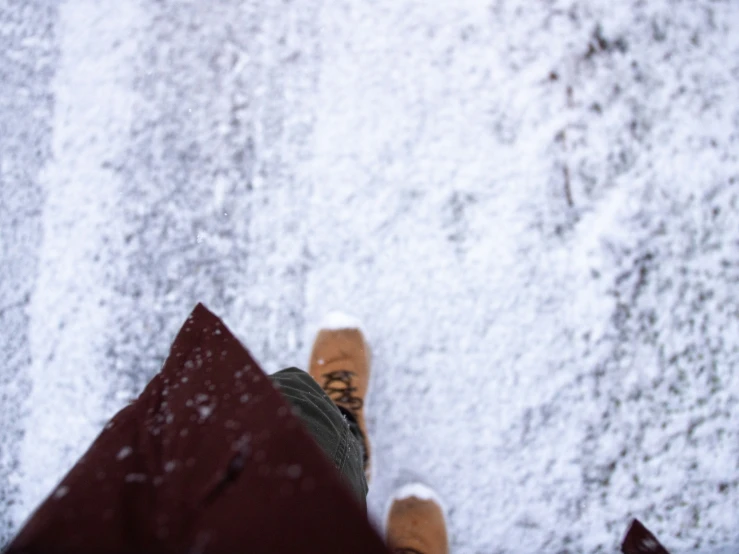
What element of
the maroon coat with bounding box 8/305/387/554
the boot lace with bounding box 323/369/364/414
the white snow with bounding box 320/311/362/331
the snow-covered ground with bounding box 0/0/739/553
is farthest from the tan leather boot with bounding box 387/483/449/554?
the maroon coat with bounding box 8/305/387/554

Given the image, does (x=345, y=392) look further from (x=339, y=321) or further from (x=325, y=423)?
(x=325, y=423)

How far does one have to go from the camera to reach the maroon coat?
400 mm

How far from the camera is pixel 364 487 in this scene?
804mm

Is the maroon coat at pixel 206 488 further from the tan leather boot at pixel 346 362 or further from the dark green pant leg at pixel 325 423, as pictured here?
the tan leather boot at pixel 346 362

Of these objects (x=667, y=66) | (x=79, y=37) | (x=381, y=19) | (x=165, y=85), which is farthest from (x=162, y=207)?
(x=667, y=66)

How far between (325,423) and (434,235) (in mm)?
447

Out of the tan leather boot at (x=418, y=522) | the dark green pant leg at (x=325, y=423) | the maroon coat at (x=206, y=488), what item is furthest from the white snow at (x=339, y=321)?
the maroon coat at (x=206, y=488)

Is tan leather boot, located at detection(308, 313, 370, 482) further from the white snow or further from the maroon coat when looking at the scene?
the maroon coat

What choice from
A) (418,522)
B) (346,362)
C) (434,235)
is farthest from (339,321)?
(418,522)

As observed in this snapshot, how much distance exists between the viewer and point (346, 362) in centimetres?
98

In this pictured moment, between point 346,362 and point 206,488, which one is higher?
point 346,362

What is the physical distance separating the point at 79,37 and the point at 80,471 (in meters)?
1.02

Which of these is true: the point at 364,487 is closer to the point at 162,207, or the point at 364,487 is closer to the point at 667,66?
the point at 162,207

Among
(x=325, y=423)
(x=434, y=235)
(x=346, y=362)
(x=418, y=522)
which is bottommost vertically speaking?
(x=418, y=522)
